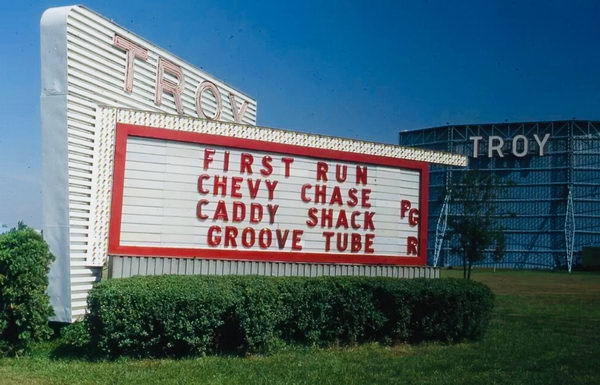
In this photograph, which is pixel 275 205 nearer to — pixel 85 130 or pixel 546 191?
pixel 85 130

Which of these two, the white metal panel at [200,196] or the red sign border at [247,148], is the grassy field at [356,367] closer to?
the red sign border at [247,148]

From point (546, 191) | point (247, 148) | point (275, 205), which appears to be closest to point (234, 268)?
point (275, 205)

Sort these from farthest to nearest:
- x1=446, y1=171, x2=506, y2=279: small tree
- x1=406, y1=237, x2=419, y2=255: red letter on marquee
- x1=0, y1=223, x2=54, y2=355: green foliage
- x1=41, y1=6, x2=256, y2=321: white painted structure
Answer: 1. x1=446, y1=171, x2=506, y2=279: small tree
2. x1=406, y1=237, x2=419, y2=255: red letter on marquee
3. x1=41, y1=6, x2=256, y2=321: white painted structure
4. x1=0, y1=223, x2=54, y2=355: green foliage

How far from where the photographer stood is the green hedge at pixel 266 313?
32.0 ft

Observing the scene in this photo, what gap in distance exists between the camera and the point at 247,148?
1309 cm

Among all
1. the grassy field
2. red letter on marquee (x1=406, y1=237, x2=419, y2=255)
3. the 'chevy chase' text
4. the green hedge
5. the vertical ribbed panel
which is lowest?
the grassy field

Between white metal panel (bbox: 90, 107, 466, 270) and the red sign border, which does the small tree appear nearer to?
the red sign border

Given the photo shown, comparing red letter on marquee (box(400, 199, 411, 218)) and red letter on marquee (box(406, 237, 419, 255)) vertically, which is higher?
red letter on marquee (box(400, 199, 411, 218))

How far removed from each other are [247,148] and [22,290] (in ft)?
16.8

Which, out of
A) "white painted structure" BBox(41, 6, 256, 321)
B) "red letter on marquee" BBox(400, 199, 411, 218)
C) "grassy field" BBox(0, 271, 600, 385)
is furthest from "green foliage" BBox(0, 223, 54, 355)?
"red letter on marquee" BBox(400, 199, 411, 218)

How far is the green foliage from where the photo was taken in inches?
392

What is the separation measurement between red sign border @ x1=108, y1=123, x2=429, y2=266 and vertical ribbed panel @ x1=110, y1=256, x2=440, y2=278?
0.57 ft

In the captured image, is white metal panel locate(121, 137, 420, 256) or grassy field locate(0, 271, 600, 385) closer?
grassy field locate(0, 271, 600, 385)

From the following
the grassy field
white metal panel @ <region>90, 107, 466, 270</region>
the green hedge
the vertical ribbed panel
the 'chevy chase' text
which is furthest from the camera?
the 'chevy chase' text
